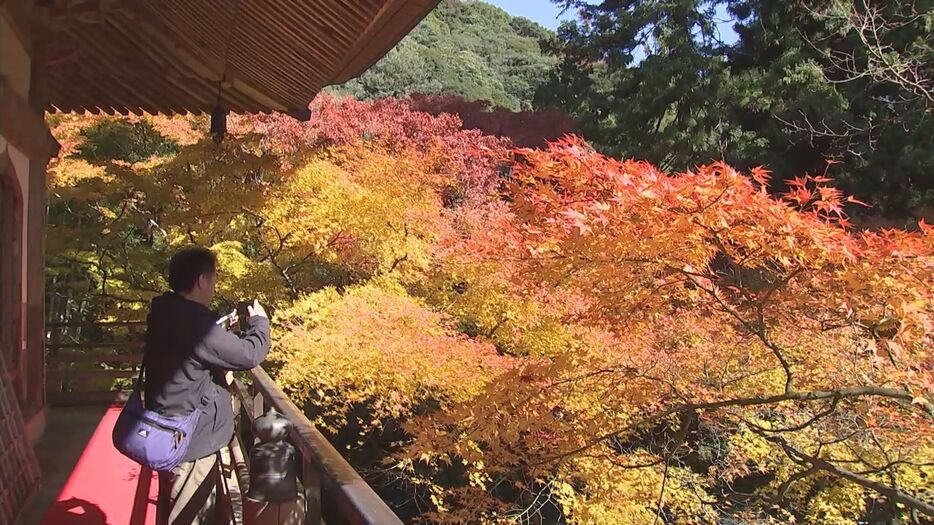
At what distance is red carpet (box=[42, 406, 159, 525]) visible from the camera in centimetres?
266

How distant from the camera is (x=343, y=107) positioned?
11.5 meters

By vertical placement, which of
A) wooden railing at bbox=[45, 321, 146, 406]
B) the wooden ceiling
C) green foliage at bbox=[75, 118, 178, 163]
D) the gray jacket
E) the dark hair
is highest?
the wooden ceiling

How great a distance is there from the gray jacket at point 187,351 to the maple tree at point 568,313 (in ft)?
5.99

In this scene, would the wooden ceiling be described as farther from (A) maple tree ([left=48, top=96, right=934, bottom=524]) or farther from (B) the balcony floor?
(B) the balcony floor

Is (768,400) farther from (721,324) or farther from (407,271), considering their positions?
(407,271)

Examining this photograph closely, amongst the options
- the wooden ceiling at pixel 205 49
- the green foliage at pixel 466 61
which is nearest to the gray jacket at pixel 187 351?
the wooden ceiling at pixel 205 49

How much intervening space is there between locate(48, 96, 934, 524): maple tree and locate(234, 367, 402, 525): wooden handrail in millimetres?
1673

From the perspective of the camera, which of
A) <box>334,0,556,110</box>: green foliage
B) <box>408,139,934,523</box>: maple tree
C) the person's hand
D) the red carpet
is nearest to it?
the person's hand

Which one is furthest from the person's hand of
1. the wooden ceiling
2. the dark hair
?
the wooden ceiling

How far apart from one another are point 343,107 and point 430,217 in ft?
18.1

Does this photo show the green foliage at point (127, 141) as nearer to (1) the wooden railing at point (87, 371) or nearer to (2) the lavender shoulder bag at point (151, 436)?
(1) the wooden railing at point (87, 371)

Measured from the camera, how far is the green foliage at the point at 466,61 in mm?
22984

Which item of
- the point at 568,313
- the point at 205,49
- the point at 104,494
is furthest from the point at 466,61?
the point at 104,494

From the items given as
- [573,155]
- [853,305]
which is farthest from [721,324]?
[573,155]
